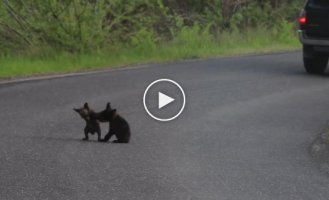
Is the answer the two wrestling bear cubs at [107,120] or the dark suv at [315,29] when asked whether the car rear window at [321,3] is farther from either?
the two wrestling bear cubs at [107,120]

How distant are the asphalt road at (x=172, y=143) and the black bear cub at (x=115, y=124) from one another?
11cm

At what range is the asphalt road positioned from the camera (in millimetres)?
7789

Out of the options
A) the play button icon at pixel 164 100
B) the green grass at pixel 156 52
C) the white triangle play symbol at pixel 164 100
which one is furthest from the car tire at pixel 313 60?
the white triangle play symbol at pixel 164 100

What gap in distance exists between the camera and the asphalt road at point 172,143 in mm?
7789

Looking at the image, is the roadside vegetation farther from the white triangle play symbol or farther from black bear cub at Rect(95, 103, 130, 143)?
black bear cub at Rect(95, 103, 130, 143)

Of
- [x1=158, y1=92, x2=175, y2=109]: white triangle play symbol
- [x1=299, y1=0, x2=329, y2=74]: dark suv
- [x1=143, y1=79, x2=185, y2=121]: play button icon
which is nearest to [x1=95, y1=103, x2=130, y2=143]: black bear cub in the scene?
[x1=143, y1=79, x2=185, y2=121]: play button icon

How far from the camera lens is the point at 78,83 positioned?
50.7ft

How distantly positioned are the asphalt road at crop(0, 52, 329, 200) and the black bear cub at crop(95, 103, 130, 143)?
111mm

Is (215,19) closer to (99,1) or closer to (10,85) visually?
(99,1)

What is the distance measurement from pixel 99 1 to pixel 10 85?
19.5 ft

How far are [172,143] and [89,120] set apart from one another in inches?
38.2

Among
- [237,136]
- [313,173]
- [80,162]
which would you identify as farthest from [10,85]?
[313,173]

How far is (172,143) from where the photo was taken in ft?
32.9

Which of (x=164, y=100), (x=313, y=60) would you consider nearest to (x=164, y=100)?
(x=164, y=100)
